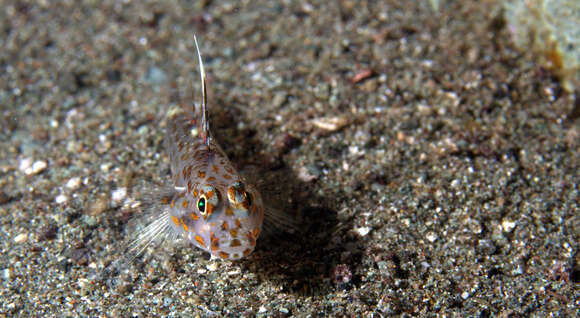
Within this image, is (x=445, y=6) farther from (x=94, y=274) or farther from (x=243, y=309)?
(x=94, y=274)

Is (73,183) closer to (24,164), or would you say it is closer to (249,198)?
(24,164)

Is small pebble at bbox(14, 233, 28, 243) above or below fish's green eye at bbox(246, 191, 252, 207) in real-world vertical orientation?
below

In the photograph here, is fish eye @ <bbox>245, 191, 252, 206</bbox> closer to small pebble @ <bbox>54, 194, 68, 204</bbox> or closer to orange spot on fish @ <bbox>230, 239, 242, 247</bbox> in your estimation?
orange spot on fish @ <bbox>230, 239, 242, 247</bbox>

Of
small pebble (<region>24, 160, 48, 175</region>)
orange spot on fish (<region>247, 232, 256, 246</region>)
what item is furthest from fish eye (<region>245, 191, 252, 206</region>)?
small pebble (<region>24, 160, 48, 175</region>)

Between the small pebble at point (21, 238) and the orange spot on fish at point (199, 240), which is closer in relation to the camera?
the orange spot on fish at point (199, 240)

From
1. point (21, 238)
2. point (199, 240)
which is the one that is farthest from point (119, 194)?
point (199, 240)

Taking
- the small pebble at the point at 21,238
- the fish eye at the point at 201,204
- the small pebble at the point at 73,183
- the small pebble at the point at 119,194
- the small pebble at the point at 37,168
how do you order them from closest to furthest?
the fish eye at the point at 201,204
the small pebble at the point at 21,238
the small pebble at the point at 119,194
the small pebble at the point at 73,183
the small pebble at the point at 37,168

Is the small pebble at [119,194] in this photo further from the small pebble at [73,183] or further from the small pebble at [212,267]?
the small pebble at [212,267]

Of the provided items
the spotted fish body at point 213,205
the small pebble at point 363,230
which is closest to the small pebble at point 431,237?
the small pebble at point 363,230
